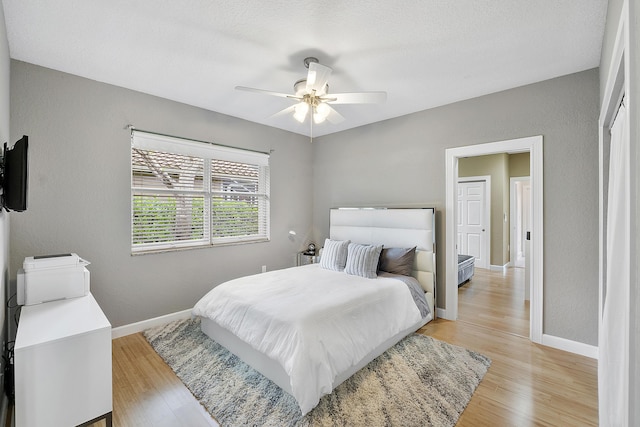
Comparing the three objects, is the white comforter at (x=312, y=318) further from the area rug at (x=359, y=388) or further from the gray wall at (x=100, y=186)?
the gray wall at (x=100, y=186)

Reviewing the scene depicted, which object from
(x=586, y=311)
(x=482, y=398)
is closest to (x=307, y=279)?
(x=482, y=398)

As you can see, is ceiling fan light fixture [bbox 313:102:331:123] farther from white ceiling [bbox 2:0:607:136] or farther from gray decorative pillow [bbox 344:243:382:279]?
gray decorative pillow [bbox 344:243:382:279]

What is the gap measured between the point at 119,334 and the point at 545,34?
463cm

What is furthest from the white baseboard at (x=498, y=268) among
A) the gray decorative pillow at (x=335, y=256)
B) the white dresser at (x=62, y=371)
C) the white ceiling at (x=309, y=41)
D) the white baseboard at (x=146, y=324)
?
the white dresser at (x=62, y=371)

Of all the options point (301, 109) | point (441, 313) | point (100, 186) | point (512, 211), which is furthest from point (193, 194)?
point (512, 211)

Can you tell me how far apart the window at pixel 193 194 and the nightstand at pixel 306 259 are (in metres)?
0.70

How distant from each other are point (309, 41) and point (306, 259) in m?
3.23

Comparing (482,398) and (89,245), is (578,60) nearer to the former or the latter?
(482,398)

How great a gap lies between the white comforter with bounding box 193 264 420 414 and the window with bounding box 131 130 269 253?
1110 mm

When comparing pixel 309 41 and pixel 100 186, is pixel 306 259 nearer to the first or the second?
pixel 100 186

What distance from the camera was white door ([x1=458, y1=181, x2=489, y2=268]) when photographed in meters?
6.26

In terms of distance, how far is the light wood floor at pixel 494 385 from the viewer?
188 centimetres

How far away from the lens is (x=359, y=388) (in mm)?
2152

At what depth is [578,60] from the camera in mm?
2465
